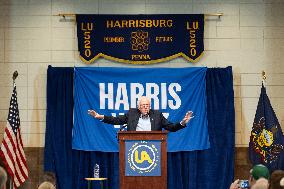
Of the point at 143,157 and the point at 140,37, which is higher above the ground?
the point at 140,37

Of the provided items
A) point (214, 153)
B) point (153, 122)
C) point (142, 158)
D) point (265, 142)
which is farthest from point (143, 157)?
point (265, 142)

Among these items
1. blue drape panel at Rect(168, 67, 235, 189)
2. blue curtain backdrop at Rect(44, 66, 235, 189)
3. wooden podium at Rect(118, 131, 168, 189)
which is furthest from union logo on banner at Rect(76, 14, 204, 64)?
wooden podium at Rect(118, 131, 168, 189)

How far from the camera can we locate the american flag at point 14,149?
35.8 feet

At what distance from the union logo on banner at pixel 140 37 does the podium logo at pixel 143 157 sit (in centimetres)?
449

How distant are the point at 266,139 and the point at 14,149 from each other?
485 cm

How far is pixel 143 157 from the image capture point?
761cm

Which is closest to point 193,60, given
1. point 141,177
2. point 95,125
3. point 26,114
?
point 95,125

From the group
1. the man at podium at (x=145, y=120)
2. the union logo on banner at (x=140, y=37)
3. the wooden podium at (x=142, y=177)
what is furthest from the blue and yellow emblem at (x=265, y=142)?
Result: the wooden podium at (x=142, y=177)

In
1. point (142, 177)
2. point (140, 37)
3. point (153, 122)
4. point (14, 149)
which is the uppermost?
point (140, 37)

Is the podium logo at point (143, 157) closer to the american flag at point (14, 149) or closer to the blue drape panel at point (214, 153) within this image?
the american flag at point (14, 149)

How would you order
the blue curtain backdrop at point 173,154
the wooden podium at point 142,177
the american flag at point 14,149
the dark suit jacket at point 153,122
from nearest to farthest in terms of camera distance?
the wooden podium at point 142,177 < the dark suit jacket at point 153,122 < the american flag at point 14,149 < the blue curtain backdrop at point 173,154

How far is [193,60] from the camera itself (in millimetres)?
11898

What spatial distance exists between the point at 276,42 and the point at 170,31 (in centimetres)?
218

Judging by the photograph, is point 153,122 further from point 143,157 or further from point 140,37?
point 140,37
